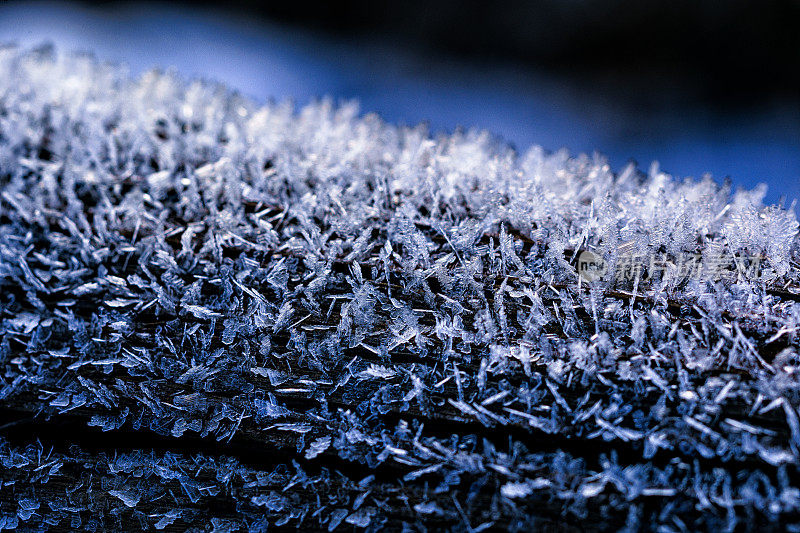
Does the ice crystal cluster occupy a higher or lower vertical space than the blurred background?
lower

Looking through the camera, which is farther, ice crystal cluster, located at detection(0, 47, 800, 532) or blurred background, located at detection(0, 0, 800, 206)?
blurred background, located at detection(0, 0, 800, 206)

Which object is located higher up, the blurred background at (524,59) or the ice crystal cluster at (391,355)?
the blurred background at (524,59)

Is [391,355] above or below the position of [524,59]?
below

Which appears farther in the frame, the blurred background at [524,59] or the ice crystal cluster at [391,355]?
the blurred background at [524,59]

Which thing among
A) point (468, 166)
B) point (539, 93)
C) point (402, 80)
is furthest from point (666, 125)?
point (468, 166)

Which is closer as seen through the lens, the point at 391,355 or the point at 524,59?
the point at 391,355
